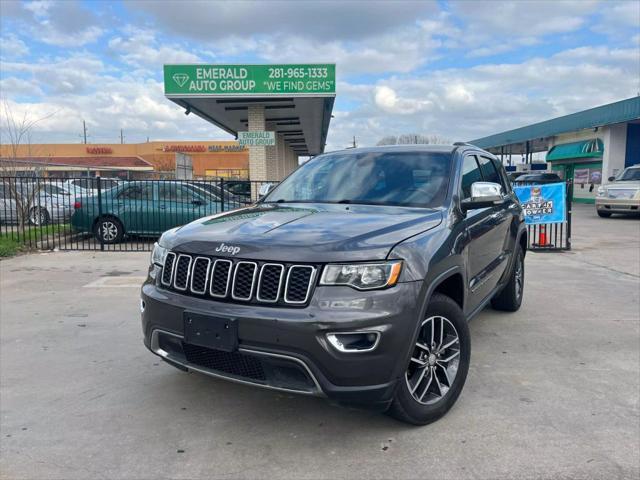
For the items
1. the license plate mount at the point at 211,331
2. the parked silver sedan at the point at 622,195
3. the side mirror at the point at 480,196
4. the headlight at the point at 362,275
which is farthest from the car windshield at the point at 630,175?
the license plate mount at the point at 211,331

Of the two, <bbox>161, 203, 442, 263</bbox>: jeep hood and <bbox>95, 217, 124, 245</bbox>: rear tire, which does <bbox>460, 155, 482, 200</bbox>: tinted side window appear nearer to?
<bbox>161, 203, 442, 263</bbox>: jeep hood

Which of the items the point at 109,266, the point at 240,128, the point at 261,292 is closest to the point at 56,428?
the point at 261,292

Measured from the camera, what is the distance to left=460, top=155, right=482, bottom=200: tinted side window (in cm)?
393

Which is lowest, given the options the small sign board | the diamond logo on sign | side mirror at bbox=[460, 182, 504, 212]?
side mirror at bbox=[460, 182, 504, 212]

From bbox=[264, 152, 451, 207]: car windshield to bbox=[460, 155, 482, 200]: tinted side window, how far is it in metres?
0.17

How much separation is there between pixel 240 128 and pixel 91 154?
46.1 m

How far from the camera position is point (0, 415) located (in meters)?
3.29

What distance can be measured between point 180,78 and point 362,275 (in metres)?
15.3

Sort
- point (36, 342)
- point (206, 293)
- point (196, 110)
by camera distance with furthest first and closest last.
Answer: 1. point (196, 110)
2. point (36, 342)
3. point (206, 293)

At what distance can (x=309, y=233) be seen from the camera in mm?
2869

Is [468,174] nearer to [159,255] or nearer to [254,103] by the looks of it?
[159,255]

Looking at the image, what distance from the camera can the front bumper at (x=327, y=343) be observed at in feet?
8.34

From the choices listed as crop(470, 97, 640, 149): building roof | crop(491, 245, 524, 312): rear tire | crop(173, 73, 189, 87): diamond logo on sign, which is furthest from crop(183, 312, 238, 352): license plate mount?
crop(470, 97, 640, 149): building roof

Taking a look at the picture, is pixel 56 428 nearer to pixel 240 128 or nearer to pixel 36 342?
pixel 36 342
